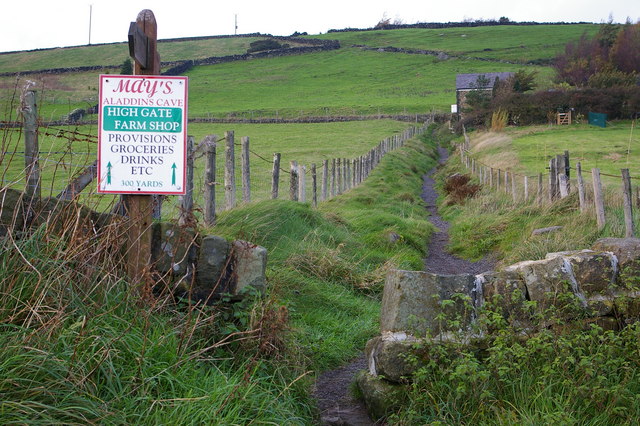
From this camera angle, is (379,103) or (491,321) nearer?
(491,321)

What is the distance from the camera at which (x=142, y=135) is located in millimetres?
5508

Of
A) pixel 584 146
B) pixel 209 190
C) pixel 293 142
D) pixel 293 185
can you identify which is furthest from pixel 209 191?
pixel 293 142

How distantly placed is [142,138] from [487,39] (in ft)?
379

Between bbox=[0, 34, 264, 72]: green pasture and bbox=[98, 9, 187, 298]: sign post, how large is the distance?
9400 cm

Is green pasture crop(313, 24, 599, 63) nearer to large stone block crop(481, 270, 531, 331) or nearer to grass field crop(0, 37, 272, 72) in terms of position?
grass field crop(0, 37, 272, 72)

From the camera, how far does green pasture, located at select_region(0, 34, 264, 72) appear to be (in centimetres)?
9762

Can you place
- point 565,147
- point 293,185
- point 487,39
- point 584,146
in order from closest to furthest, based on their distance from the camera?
1. point 293,185
2. point 584,146
3. point 565,147
4. point 487,39

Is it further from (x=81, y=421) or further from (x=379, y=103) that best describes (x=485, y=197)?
(x=379, y=103)

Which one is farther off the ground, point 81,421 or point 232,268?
point 232,268

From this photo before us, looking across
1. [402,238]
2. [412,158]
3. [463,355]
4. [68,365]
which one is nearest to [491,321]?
[463,355]

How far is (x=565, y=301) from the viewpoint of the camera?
6.00 meters

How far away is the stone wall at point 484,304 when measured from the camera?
219 inches

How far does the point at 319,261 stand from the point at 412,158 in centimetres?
2587

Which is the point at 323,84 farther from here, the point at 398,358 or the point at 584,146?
the point at 398,358
